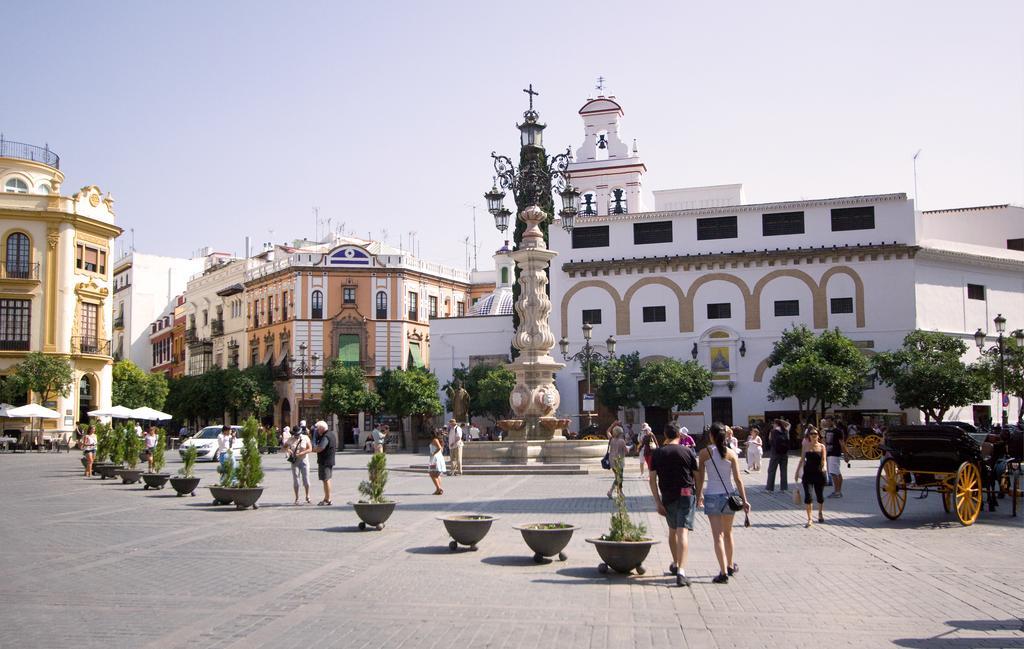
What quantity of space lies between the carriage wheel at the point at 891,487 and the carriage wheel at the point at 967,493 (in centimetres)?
82

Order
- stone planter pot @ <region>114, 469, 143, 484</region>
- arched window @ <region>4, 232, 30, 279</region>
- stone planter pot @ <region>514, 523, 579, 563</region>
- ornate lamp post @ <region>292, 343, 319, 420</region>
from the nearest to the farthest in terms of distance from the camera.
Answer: stone planter pot @ <region>514, 523, 579, 563</region> < stone planter pot @ <region>114, 469, 143, 484</region> < arched window @ <region>4, 232, 30, 279</region> < ornate lamp post @ <region>292, 343, 319, 420</region>

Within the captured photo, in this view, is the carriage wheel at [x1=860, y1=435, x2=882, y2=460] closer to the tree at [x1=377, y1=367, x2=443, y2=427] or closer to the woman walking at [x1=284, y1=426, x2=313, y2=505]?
the woman walking at [x1=284, y1=426, x2=313, y2=505]

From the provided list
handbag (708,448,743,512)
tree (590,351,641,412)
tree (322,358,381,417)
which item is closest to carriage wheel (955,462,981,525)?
handbag (708,448,743,512)

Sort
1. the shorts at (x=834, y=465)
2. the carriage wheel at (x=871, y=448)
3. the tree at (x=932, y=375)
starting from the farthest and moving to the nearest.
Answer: the tree at (x=932, y=375) < the carriage wheel at (x=871, y=448) < the shorts at (x=834, y=465)

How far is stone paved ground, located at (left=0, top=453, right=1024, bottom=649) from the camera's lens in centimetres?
727

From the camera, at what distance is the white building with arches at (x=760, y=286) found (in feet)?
145

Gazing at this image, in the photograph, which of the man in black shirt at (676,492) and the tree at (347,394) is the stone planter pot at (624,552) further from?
the tree at (347,394)

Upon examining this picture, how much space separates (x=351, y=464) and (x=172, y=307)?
2198 inches

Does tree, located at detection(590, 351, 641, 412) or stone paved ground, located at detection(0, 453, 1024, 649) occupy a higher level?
tree, located at detection(590, 351, 641, 412)

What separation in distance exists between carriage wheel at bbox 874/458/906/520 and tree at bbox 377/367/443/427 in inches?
1459

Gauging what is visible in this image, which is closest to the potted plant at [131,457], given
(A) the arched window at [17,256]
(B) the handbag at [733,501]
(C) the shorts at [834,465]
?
(C) the shorts at [834,465]

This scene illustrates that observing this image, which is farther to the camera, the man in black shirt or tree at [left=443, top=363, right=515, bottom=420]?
tree at [left=443, top=363, right=515, bottom=420]

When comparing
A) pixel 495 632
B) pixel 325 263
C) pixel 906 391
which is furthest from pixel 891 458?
pixel 325 263

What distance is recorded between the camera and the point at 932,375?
125ft
